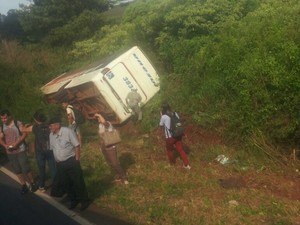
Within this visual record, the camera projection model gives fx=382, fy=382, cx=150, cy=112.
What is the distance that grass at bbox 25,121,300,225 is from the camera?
645cm

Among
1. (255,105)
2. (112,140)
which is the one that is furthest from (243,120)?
(112,140)

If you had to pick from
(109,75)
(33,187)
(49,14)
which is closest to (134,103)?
(109,75)

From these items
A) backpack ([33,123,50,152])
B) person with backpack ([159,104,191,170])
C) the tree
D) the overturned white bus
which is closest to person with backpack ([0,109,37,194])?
backpack ([33,123,50,152])

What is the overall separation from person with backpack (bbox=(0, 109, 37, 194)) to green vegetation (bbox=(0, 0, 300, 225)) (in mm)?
1396

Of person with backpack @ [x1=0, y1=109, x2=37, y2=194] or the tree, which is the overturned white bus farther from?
the tree

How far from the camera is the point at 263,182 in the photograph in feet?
25.6

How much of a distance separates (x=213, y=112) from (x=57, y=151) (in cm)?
458

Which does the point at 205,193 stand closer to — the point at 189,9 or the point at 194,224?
the point at 194,224

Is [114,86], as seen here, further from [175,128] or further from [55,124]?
[55,124]

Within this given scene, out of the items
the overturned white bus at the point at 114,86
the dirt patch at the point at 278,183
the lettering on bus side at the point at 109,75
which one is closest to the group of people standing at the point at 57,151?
the dirt patch at the point at 278,183

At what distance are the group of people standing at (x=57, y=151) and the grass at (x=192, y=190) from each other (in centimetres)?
43

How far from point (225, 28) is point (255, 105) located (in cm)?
408

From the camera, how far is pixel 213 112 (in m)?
9.86

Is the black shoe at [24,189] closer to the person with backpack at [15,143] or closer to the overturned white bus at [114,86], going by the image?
the person with backpack at [15,143]
